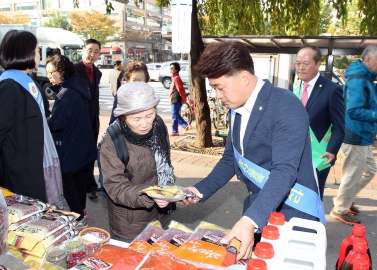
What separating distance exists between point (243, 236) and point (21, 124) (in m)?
2.07

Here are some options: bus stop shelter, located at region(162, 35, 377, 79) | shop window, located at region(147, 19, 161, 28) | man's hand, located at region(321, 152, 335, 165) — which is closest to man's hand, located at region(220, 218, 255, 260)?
man's hand, located at region(321, 152, 335, 165)

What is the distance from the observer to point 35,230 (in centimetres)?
185

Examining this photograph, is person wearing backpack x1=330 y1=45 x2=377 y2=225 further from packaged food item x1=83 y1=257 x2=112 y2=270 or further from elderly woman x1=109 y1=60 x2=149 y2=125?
packaged food item x1=83 y1=257 x2=112 y2=270

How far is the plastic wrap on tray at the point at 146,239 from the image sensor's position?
1701 millimetres

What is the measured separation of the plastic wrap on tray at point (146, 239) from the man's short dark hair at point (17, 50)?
1840mm

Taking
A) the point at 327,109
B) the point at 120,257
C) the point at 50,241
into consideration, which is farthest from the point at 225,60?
the point at 327,109

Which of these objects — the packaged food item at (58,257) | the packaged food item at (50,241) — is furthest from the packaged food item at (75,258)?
the packaged food item at (50,241)

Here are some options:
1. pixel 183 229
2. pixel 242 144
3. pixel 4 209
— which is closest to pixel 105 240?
pixel 183 229

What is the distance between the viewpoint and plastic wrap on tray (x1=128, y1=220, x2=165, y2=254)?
1701 mm

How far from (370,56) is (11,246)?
404 centimetres

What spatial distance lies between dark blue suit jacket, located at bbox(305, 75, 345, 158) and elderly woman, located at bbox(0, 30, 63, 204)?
8.35ft

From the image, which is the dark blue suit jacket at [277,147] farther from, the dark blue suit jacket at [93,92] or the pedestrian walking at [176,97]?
the pedestrian walking at [176,97]

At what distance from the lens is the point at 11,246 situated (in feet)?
6.01

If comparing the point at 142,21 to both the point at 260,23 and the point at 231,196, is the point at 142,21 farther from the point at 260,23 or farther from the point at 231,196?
the point at 231,196
